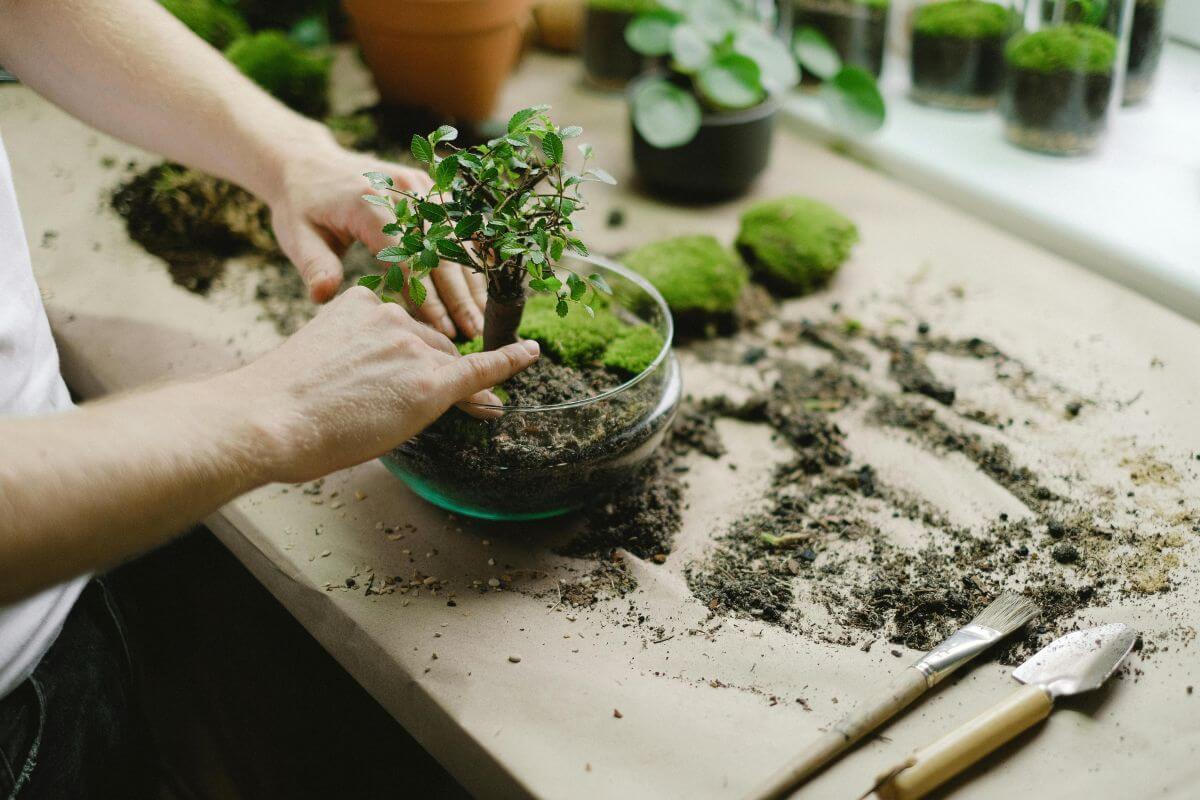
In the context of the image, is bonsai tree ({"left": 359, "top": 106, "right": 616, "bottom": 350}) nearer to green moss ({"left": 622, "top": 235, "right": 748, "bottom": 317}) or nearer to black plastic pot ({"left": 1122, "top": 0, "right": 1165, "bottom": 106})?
green moss ({"left": 622, "top": 235, "right": 748, "bottom": 317})

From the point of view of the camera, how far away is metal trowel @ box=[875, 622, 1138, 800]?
79 centimetres

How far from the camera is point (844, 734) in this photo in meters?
0.83

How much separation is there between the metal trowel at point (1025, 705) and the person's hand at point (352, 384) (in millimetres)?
499

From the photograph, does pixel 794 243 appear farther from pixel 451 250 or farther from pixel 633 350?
pixel 451 250

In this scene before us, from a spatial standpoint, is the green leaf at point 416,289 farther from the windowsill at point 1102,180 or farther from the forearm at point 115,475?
the windowsill at point 1102,180

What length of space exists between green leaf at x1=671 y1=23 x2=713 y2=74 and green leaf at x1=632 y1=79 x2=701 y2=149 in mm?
45

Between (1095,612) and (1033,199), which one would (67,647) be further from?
(1033,199)

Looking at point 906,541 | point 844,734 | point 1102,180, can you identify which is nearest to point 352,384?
point 844,734

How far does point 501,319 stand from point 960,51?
123 centimetres

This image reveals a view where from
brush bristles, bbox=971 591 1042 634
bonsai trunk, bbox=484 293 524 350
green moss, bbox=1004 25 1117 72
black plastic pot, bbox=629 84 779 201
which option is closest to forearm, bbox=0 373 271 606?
bonsai trunk, bbox=484 293 524 350

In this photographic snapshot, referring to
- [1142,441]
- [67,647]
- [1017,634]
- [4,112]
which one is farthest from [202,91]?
[1142,441]

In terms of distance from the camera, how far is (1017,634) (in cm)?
95

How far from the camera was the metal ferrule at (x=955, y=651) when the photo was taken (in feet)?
2.92

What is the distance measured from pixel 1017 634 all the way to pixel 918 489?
0.23m
